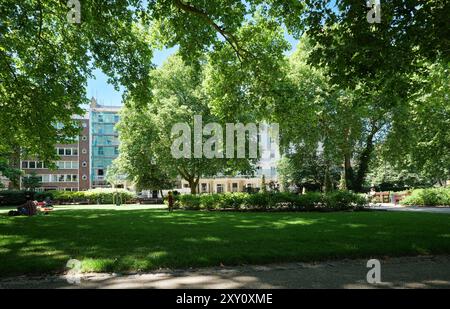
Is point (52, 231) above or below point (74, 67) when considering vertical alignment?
below

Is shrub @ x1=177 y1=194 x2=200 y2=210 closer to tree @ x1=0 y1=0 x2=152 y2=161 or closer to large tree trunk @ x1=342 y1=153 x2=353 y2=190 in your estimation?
tree @ x1=0 y1=0 x2=152 y2=161

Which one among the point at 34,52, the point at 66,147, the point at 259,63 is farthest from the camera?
the point at 66,147

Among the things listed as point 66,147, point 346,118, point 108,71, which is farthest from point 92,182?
point 108,71

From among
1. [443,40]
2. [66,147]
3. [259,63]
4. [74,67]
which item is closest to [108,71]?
[74,67]

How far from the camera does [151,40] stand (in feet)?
71.3

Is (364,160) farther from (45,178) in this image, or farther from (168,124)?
(45,178)

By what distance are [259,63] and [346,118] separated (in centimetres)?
1838

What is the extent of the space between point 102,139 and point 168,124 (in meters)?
71.2

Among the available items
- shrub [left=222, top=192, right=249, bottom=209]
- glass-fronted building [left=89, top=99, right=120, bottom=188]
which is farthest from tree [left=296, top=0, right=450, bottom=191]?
glass-fronted building [left=89, top=99, right=120, bottom=188]

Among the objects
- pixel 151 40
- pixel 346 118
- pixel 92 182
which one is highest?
pixel 151 40

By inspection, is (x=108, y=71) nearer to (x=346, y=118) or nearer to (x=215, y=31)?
(x=215, y=31)

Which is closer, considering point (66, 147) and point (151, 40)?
point (151, 40)

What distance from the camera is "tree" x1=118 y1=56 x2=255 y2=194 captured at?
1459 inches

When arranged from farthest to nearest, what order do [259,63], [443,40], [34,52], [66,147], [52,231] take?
[66,147] → [34,52] → [259,63] → [52,231] → [443,40]
